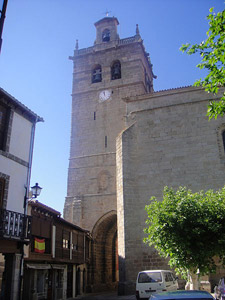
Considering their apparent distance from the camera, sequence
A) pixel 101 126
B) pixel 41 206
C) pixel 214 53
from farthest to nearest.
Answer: pixel 101 126
pixel 41 206
pixel 214 53

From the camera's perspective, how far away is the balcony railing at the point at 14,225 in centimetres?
873

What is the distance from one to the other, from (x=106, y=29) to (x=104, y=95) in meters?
7.31

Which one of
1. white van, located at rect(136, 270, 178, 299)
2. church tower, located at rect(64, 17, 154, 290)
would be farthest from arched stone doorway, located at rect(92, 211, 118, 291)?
white van, located at rect(136, 270, 178, 299)

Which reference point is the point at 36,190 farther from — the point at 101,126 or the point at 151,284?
the point at 101,126

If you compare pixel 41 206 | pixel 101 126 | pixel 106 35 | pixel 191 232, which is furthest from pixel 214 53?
pixel 106 35

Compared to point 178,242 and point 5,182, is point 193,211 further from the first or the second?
point 5,182

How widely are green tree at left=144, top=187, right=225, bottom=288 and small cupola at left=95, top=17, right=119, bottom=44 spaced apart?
21.8 meters

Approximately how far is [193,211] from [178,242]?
105 centimetres

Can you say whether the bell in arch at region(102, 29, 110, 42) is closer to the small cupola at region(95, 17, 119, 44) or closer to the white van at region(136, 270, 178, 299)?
the small cupola at region(95, 17, 119, 44)

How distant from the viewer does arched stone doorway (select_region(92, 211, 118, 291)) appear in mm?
21422

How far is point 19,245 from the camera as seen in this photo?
951 centimetres

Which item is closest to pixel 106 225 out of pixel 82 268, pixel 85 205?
pixel 85 205

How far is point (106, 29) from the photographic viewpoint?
2870cm

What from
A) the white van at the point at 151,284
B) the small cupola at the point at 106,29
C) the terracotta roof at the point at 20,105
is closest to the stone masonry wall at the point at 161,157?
the white van at the point at 151,284
